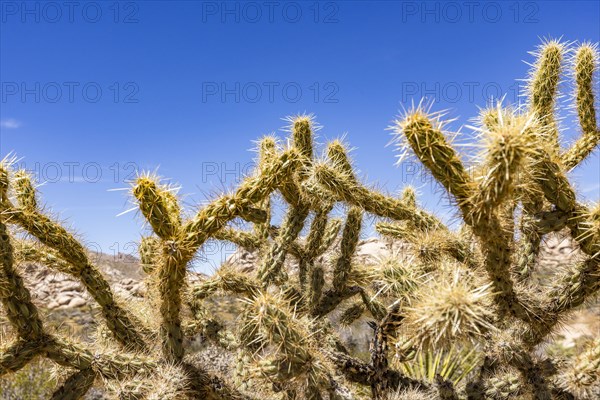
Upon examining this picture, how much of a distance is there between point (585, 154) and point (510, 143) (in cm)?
310

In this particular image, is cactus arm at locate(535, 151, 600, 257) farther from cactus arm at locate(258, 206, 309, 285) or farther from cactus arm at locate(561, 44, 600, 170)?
cactus arm at locate(258, 206, 309, 285)

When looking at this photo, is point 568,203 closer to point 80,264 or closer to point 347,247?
point 347,247

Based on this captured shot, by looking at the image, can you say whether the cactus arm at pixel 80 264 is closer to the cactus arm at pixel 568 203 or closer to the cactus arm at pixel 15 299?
the cactus arm at pixel 15 299

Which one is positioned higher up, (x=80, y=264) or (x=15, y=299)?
(x=80, y=264)

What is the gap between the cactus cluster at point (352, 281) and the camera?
304 centimetres

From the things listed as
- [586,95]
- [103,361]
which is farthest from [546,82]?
[103,361]

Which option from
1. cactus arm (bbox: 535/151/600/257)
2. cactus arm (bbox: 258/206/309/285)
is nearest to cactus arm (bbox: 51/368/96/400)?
cactus arm (bbox: 258/206/309/285)

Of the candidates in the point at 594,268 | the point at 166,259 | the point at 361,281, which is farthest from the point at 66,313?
the point at 594,268

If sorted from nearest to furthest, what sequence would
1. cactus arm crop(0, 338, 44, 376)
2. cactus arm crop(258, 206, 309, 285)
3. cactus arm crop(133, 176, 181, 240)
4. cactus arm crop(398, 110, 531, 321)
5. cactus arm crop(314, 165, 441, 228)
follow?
1. cactus arm crop(398, 110, 531, 321)
2. cactus arm crop(133, 176, 181, 240)
3. cactus arm crop(0, 338, 44, 376)
4. cactus arm crop(314, 165, 441, 228)
5. cactus arm crop(258, 206, 309, 285)

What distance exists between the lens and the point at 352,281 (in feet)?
18.4

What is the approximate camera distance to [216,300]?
16.0 metres

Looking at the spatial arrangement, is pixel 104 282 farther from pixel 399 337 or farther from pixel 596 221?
pixel 596 221

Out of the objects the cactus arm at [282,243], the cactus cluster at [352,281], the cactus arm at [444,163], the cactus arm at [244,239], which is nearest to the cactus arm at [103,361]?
the cactus cluster at [352,281]

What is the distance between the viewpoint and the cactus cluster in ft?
9.99
